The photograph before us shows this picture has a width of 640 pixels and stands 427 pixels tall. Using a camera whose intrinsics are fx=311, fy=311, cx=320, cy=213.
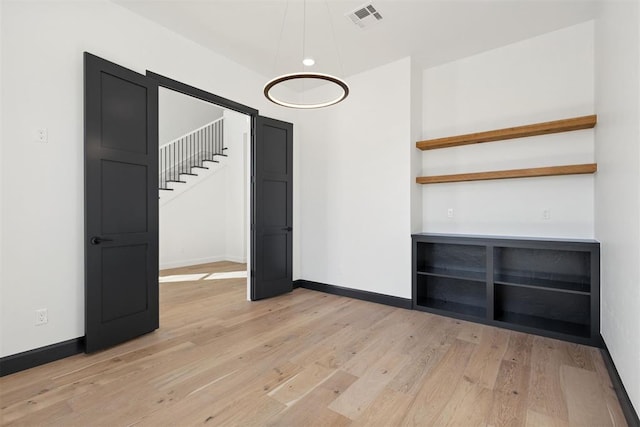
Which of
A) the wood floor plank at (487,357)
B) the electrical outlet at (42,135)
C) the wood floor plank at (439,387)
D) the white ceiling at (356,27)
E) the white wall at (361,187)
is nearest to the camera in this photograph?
the wood floor plank at (439,387)

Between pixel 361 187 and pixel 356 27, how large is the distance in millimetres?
1991

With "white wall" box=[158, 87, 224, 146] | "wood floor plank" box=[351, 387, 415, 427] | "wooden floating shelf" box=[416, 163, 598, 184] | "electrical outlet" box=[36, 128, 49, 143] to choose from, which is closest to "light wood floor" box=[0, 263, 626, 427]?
"wood floor plank" box=[351, 387, 415, 427]

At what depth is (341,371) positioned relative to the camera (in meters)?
2.46

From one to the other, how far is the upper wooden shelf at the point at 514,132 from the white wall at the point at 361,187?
36 centimetres

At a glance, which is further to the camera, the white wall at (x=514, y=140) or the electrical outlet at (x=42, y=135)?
the white wall at (x=514, y=140)

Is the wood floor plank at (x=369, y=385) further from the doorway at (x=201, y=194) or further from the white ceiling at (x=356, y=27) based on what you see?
the doorway at (x=201, y=194)

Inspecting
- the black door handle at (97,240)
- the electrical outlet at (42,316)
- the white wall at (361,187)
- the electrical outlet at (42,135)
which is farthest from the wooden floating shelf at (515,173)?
the electrical outlet at (42,316)

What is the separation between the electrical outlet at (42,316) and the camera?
8.32ft

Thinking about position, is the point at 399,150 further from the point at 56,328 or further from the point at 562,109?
the point at 56,328

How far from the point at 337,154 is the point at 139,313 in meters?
3.25

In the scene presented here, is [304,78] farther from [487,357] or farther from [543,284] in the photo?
[543,284]

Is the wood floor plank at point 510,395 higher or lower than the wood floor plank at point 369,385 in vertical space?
lower

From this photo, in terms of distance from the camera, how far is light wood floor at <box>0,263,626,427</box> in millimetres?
1916

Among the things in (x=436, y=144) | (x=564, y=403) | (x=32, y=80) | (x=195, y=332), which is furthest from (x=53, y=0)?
(x=564, y=403)
